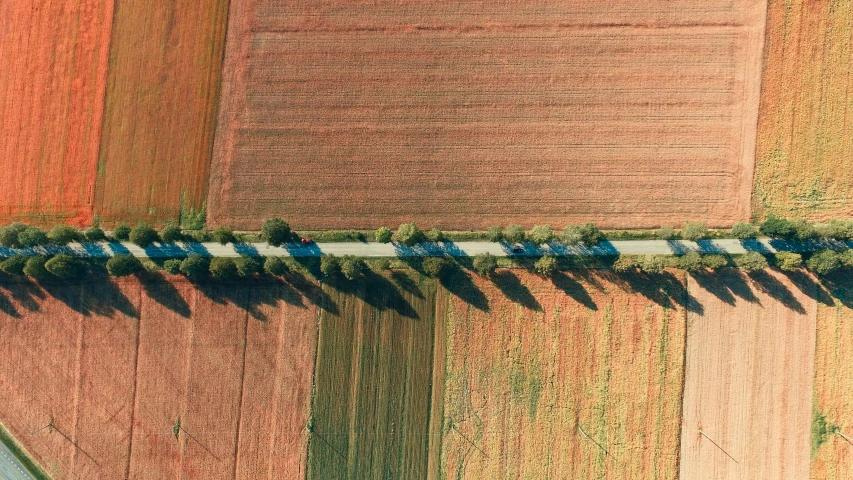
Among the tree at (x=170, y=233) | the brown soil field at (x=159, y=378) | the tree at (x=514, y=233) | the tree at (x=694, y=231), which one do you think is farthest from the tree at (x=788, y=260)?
the tree at (x=170, y=233)

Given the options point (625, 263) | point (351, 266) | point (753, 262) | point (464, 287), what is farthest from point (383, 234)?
point (753, 262)

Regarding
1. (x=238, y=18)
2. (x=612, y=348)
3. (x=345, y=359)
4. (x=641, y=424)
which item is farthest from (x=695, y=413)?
(x=238, y=18)

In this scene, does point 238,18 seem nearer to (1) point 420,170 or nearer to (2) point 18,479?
(1) point 420,170

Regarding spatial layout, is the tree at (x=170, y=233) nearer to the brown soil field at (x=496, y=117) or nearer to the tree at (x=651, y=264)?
the brown soil field at (x=496, y=117)

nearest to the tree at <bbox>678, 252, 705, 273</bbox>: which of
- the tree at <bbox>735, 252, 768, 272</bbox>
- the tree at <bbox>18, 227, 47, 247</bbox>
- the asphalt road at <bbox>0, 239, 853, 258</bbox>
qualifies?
the asphalt road at <bbox>0, 239, 853, 258</bbox>

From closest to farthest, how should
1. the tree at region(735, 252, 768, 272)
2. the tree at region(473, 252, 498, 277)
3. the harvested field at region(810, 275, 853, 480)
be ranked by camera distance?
the tree at region(735, 252, 768, 272) → the tree at region(473, 252, 498, 277) → the harvested field at region(810, 275, 853, 480)

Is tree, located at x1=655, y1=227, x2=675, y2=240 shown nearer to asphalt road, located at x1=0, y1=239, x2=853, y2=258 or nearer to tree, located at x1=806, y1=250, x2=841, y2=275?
asphalt road, located at x1=0, y1=239, x2=853, y2=258
